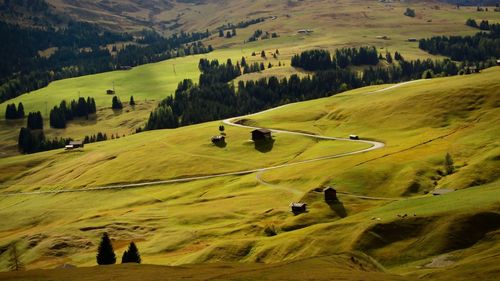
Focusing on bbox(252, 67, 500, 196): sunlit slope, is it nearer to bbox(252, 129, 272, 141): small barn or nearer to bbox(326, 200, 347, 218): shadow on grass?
bbox(326, 200, 347, 218): shadow on grass

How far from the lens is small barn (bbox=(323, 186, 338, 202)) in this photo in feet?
396

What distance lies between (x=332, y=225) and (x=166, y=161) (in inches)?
3733

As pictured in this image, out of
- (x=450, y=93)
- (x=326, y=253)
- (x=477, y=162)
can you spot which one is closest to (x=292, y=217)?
(x=326, y=253)

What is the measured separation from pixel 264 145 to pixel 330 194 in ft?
203

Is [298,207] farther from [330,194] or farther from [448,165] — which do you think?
[448,165]

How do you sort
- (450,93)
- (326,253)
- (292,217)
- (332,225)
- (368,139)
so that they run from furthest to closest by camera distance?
1. (450,93)
2. (368,139)
3. (292,217)
4. (332,225)
5. (326,253)

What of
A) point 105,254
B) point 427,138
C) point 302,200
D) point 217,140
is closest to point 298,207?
point 302,200

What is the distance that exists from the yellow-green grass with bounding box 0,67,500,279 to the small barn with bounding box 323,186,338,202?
2203 mm

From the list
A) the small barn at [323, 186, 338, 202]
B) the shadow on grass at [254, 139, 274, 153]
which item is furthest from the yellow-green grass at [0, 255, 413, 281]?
the shadow on grass at [254, 139, 274, 153]

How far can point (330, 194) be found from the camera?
12100 centimetres

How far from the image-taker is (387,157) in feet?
465

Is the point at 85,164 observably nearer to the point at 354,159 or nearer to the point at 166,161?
the point at 166,161

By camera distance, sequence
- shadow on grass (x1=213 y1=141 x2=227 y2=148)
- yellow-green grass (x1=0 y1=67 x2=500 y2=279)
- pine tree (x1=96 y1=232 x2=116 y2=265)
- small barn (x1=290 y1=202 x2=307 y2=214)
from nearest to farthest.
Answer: yellow-green grass (x1=0 y1=67 x2=500 y2=279) → pine tree (x1=96 y1=232 x2=116 y2=265) → small barn (x1=290 y1=202 x2=307 y2=214) → shadow on grass (x1=213 y1=141 x2=227 y2=148)

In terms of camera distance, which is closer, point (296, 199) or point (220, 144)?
point (296, 199)
